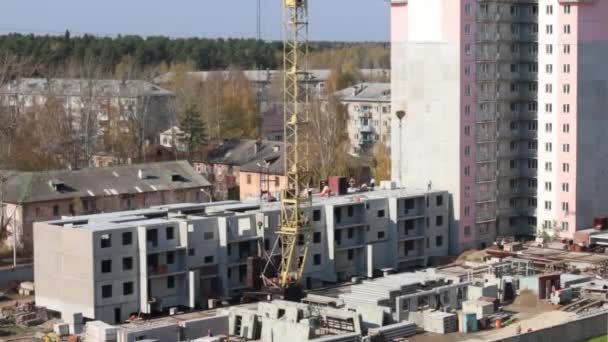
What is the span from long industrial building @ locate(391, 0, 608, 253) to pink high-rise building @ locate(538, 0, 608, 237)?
4cm

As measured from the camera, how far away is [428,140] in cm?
4522

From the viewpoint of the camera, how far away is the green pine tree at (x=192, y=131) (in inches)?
2537

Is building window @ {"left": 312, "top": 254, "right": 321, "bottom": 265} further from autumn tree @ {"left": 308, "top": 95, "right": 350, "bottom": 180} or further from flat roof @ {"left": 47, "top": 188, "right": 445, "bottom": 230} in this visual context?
autumn tree @ {"left": 308, "top": 95, "right": 350, "bottom": 180}

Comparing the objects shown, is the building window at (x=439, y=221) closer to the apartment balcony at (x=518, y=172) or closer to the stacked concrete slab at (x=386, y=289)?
the apartment balcony at (x=518, y=172)

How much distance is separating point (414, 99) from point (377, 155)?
1665 cm

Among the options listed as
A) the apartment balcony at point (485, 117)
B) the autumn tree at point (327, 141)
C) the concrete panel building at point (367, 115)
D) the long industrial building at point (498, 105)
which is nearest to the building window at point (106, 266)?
the long industrial building at point (498, 105)

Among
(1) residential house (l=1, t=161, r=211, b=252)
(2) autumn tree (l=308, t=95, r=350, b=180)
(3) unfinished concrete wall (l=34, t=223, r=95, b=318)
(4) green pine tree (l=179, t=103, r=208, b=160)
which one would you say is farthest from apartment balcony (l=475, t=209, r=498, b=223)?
(4) green pine tree (l=179, t=103, r=208, b=160)

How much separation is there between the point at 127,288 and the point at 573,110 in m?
19.2

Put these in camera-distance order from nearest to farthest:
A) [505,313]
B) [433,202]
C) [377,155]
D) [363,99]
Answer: [505,313], [433,202], [377,155], [363,99]

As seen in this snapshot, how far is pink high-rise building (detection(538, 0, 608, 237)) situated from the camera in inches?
1767

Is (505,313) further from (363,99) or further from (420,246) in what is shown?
(363,99)

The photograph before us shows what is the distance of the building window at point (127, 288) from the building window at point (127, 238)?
115 centimetres

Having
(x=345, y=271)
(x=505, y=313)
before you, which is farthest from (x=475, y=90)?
(x=505, y=313)

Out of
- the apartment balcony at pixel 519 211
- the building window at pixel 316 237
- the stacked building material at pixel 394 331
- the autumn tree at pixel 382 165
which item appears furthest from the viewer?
the autumn tree at pixel 382 165
